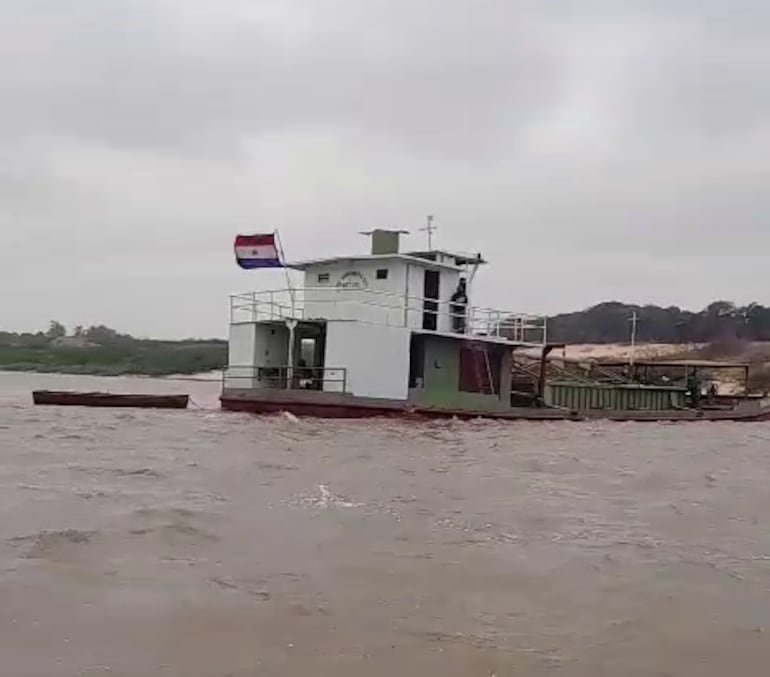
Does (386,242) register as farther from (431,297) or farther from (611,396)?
(611,396)

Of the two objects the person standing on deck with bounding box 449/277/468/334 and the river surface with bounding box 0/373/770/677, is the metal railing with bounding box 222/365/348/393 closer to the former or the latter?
the person standing on deck with bounding box 449/277/468/334

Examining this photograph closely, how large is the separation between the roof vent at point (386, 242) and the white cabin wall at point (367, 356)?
311cm

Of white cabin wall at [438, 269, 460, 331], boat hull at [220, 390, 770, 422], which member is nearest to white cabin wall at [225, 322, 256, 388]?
boat hull at [220, 390, 770, 422]

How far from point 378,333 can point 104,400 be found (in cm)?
787

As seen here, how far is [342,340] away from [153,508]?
13.4m

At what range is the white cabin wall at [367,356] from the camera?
23844 millimetres

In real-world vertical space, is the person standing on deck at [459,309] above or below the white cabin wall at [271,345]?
above

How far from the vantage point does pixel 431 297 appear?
87.3 ft

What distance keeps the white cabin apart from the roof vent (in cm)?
3

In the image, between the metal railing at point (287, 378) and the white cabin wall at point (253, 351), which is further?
the white cabin wall at point (253, 351)

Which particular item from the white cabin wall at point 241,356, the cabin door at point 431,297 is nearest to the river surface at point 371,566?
the white cabin wall at point 241,356

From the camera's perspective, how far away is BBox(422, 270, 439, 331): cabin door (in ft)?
86.7

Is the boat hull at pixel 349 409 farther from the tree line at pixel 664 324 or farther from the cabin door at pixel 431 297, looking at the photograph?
the tree line at pixel 664 324

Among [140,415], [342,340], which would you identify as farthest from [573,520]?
[140,415]
